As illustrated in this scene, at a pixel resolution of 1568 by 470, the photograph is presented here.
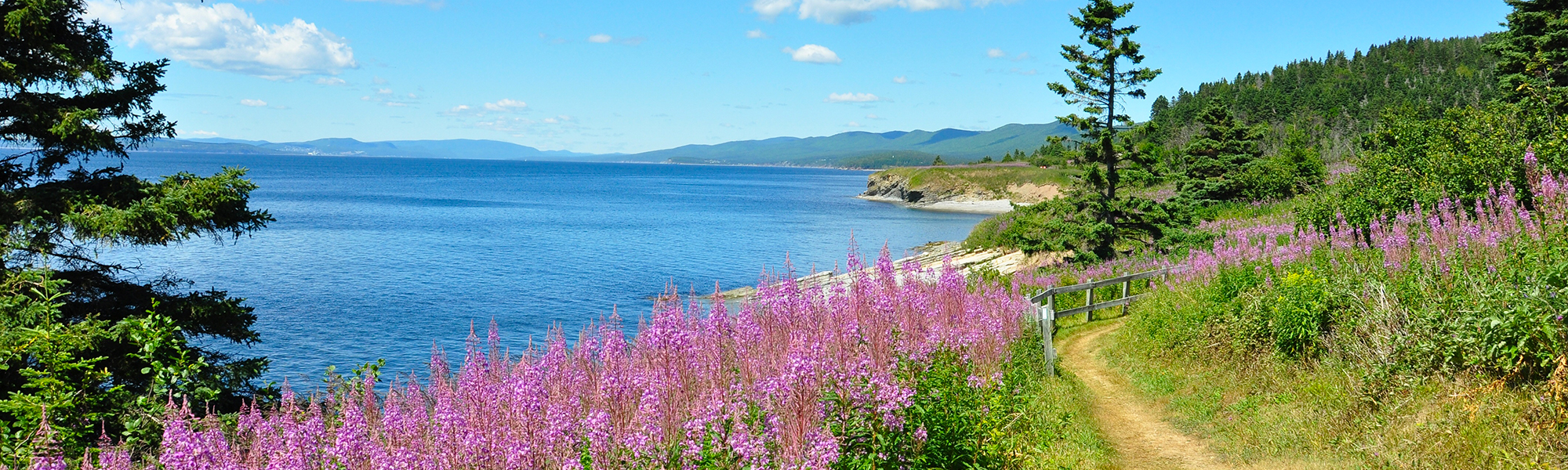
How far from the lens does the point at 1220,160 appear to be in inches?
1710

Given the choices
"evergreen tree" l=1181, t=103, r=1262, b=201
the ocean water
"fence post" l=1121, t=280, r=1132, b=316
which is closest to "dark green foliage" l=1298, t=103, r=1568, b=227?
"fence post" l=1121, t=280, r=1132, b=316

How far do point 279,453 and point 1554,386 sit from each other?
846cm

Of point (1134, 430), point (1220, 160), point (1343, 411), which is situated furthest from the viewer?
point (1220, 160)

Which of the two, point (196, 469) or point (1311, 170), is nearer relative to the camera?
point (196, 469)

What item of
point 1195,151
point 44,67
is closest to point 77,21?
point 44,67

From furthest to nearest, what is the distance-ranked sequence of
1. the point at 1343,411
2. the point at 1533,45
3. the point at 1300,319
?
1. the point at 1533,45
2. the point at 1300,319
3. the point at 1343,411

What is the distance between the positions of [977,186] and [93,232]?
349 ft

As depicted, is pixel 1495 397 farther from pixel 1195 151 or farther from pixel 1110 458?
pixel 1195 151

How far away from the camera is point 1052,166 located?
4247 inches

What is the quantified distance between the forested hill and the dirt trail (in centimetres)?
8450

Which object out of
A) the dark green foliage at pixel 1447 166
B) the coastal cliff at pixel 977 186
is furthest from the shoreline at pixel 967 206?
the dark green foliage at pixel 1447 166

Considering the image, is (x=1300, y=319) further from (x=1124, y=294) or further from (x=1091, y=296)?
(x=1124, y=294)

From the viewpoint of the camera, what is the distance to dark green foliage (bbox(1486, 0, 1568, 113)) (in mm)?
29406

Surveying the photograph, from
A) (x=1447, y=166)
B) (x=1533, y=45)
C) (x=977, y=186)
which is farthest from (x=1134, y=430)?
(x=977, y=186)
